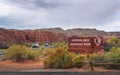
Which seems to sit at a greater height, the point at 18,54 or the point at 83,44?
the point at 83,44

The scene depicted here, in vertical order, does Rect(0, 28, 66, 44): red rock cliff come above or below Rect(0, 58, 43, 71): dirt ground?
above

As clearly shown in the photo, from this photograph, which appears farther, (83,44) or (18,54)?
(83,44)

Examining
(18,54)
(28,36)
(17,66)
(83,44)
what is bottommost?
(17,66)

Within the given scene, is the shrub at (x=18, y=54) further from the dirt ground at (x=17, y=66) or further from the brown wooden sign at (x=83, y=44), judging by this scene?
the brown wooden sign at (x=83, y=44)

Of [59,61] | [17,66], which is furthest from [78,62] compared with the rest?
[17,66]

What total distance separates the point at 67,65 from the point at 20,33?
106423 mm

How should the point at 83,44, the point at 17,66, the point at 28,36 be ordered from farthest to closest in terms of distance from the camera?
the point at 28,36
the point at 83,44
the point at 17,66

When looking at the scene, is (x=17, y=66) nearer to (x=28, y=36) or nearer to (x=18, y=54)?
(x=18, y=54)

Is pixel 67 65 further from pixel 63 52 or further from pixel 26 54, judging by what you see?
pixel 26 54

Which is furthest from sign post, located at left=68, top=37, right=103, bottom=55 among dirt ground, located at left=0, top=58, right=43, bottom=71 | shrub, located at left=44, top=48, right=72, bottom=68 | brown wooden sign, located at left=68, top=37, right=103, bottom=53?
shrub, located at left=44, top=48, right=72, bottom=68

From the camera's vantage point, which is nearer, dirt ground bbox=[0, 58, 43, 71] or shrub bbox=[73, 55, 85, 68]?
dirt ground bbox=[0, 58, 43, 71]

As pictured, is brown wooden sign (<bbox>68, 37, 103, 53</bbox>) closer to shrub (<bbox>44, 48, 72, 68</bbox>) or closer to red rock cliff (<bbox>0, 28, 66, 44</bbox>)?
shrub (<bbox>44, 48, 72, 68</bbox>)

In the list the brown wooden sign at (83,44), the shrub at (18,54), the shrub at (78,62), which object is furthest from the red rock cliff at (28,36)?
the shrub at (78,62)

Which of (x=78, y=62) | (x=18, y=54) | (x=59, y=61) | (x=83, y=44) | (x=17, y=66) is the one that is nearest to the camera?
(x=78, y=62)
